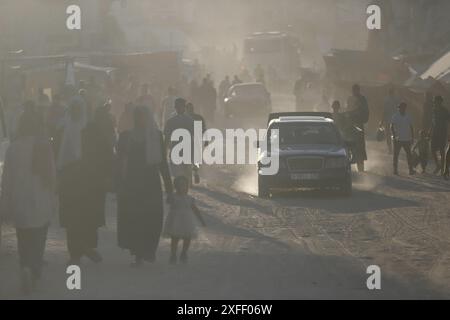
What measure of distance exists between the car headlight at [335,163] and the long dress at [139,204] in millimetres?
8605

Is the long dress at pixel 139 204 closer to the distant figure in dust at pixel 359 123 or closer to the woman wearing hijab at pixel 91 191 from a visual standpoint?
the woman wearing hijab at pixel 91 191

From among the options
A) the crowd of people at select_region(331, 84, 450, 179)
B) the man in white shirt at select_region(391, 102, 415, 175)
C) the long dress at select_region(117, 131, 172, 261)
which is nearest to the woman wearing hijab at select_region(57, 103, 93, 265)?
the long dress at select_region(117, 131, 172, 261)

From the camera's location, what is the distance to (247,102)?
5594 cm

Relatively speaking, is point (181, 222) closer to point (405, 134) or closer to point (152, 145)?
point (152, 145)

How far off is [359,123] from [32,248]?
56.4 ft

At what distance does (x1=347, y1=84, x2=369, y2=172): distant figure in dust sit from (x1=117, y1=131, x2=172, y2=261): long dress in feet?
47.4

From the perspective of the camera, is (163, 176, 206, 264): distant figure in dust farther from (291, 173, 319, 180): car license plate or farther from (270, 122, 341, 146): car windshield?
(270, 122, 341, 146): car windshield

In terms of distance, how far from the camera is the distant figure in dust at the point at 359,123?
29969 mm

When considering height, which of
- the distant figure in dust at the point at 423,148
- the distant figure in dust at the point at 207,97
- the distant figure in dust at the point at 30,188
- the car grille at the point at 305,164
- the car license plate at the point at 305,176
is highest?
the distant figure in dust at the point at 30,188

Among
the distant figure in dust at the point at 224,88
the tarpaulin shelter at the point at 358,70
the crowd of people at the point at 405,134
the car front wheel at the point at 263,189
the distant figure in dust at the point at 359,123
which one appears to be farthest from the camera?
the distant figure in dust at the point at 224,88

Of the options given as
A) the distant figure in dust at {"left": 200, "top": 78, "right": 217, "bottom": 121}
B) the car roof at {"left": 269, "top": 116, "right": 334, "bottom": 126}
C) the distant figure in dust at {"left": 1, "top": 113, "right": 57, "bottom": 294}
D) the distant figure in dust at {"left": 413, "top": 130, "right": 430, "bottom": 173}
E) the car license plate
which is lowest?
the distant figure in dust at {"left": 200, "top": 78, "right": 217, "bottom": 121}

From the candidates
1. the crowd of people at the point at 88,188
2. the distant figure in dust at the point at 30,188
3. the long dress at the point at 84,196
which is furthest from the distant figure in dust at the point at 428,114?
the distant figure in dust at the point at 30,188

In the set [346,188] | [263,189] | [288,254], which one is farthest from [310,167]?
[288,254]

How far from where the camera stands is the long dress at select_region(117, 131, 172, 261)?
51.7ft
